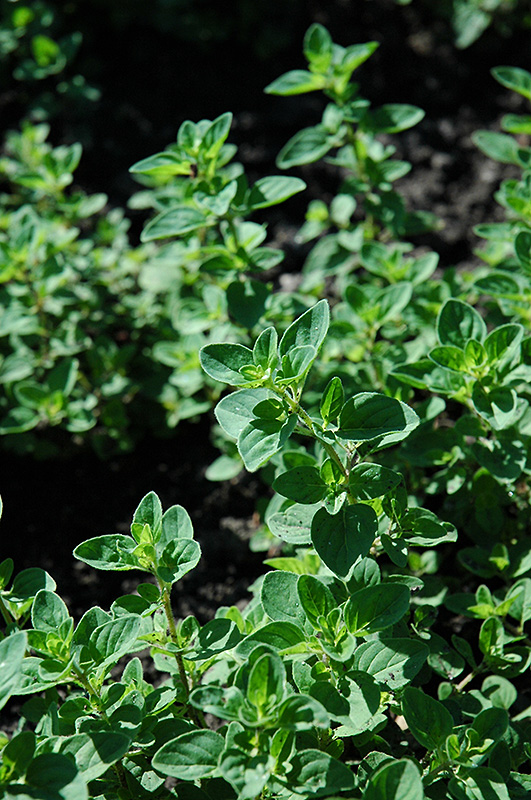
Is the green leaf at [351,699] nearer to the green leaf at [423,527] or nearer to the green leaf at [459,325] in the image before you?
the green leaf at [423,527]

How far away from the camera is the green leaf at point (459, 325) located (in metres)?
2.25

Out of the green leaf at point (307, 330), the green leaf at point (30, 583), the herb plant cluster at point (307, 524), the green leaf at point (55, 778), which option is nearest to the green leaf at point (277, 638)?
the herb plant cluster at point (307, 524)

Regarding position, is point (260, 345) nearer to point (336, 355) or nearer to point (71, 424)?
point (336, 355)

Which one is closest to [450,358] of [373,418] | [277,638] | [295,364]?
[373,418]

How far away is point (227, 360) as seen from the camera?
188cm

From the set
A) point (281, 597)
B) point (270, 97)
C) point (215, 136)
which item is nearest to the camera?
point (281, 597)

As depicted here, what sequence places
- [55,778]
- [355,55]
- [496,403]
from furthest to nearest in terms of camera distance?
[355,55]
[496,403]
[55,778]

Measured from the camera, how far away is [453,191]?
3.97 m

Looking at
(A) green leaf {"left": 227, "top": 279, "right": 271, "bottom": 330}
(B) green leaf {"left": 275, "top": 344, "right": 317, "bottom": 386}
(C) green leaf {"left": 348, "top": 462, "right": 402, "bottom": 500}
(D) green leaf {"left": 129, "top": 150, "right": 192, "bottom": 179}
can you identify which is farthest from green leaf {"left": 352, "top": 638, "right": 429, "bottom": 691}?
(D) green leaf {"left": 129, "top": 150, "right": 192, "bottom": 179}

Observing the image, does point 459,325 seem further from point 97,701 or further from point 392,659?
point 97,701

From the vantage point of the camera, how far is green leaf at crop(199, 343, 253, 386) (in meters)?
1.87

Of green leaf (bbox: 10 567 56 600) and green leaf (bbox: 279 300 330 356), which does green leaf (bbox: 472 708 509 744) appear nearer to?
green leaf (bbox: 279 300 330 356)

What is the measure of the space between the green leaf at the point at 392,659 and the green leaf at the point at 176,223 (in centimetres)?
142

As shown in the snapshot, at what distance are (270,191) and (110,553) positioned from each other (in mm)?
1327
